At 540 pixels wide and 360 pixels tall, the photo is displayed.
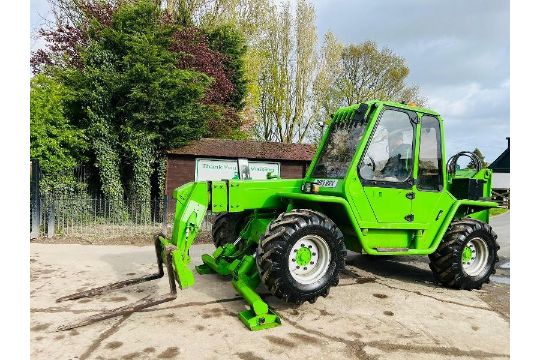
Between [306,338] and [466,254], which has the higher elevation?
[466,254]

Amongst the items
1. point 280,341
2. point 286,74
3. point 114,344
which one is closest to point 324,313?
point 280,341

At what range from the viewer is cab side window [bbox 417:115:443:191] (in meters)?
5.36

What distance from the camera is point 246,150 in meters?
13.0

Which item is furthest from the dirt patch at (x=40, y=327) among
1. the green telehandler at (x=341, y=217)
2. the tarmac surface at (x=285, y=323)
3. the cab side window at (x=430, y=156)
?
the cab side window at (x=430, y=156)

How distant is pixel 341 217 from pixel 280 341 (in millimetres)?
1979

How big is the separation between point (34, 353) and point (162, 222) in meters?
7.95

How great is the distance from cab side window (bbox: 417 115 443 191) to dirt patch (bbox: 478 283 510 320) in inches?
64.3

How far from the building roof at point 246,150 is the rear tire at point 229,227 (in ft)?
21.6

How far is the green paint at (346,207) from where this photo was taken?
453 centimetres

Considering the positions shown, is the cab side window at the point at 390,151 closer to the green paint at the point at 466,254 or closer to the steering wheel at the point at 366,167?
the steering wheel at the point at 366,167

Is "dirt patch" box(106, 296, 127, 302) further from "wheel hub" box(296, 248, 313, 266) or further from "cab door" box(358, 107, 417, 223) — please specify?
"cab door" box(358, 107, 417, 223)

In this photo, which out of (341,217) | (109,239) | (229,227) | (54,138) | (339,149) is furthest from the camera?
(54,138)

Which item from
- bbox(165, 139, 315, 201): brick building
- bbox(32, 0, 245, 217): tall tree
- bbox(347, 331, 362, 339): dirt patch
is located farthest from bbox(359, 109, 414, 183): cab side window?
bbox(32, 0, 245, 217): tall tree

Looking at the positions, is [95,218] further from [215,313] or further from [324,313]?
[324,313]
